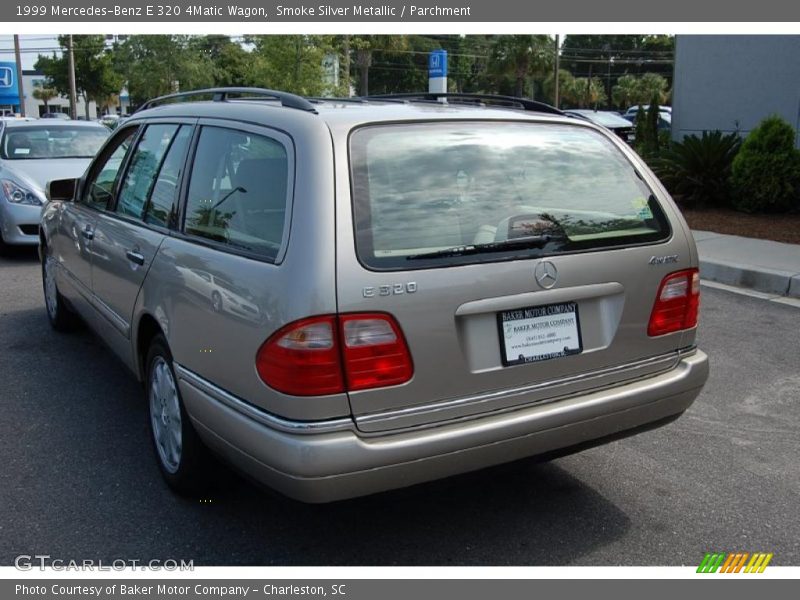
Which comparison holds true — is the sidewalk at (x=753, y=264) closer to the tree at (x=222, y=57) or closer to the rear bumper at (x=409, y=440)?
the rear bumper at (x=409, y=440)

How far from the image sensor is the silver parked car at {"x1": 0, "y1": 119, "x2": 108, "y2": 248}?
30.5 feet

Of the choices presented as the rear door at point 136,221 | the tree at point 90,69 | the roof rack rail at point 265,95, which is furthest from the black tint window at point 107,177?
the tree at point 90,69

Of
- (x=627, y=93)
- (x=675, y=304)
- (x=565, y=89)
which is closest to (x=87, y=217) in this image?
(x=675, y=304)

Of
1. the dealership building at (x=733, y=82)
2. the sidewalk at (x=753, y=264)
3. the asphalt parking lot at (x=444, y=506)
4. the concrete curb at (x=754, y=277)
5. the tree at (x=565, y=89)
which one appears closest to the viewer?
the asphalt parking lot at (x=444, y=506)

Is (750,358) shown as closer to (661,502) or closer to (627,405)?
(661,502)

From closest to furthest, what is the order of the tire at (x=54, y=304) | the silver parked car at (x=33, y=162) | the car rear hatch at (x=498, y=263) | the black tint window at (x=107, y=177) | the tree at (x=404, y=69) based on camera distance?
the car rear hatch at (x=498, y=263) < the black tint window at (x=107, y=177) < the tire at (x=54, y=304) < the silver parked car at (x=33, y=162) < the tree at (x=404, y=69)

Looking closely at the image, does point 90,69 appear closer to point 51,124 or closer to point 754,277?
point 51,124

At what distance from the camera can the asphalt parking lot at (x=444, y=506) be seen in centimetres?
317

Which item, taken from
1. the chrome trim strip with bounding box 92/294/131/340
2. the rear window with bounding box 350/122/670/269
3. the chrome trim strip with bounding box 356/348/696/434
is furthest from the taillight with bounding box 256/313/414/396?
the chrome trim strip with bounding box 92/294/131/340

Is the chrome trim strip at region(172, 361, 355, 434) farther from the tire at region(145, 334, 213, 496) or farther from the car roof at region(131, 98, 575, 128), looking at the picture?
the car roof at region(131, 98, 575, 128)

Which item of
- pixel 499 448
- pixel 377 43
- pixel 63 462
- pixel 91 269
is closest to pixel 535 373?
pixel 499 448

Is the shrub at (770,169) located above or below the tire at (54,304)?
above

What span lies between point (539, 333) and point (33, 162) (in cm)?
891

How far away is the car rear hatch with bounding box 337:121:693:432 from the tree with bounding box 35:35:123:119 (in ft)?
167
